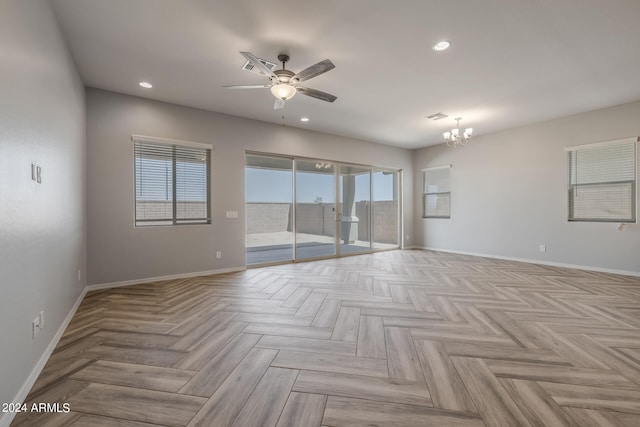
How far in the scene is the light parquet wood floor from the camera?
1436 millimetres

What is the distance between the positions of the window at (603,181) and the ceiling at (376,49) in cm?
76

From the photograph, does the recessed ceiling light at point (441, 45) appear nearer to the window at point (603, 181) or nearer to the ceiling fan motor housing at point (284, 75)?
the ceiling fan motor housing at point (284, 75)

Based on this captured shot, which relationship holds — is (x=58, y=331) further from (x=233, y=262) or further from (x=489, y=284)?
(x=489, y=284)

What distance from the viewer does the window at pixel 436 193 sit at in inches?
270

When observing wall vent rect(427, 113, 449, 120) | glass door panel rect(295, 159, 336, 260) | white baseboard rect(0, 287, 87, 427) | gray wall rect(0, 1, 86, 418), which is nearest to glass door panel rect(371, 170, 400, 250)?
glass door panel rect(295, 159, 336, 260)

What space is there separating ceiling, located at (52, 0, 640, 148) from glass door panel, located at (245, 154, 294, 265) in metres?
1.26

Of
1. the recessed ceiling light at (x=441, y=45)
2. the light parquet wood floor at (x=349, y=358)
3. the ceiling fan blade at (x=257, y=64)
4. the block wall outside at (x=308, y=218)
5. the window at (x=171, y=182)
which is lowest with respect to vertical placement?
the light parquet wood floor at (x=349, y=358)

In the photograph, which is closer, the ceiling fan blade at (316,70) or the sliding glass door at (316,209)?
the ceiling fan blade at (316,70)

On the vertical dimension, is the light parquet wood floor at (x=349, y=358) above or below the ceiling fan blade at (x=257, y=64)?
below

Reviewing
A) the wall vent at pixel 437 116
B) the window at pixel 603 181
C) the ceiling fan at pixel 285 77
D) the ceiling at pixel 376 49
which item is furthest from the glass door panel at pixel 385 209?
the ceiling fan at pixel 285 77

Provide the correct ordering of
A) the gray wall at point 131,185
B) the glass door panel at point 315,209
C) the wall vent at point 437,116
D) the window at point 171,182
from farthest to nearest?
1. the glass door panel at point 315,209
2. the wall vent at point 437,116
3. the window at point 171,182
4. the gray wall at point 131,185

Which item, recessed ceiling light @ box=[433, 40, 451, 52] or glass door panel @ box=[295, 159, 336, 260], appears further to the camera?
glass door panel @ box=[295, 159, 336, 260]

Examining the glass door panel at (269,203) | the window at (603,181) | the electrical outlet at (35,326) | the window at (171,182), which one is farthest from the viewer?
the glass door panel at (269,203)

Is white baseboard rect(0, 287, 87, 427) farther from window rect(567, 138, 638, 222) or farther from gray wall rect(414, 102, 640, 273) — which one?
window rect(567, 138, 638, 222)
